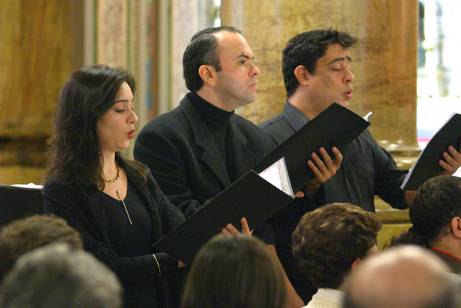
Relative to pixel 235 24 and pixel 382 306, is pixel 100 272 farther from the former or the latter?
Answer: pixel 235 24

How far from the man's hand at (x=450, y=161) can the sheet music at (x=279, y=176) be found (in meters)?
1.17

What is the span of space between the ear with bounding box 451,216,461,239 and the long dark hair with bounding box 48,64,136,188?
4.62 ft

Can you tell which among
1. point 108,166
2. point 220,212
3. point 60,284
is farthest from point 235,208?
point 60,284

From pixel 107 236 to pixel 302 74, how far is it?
5.93 ft

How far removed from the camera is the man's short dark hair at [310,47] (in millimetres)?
5898

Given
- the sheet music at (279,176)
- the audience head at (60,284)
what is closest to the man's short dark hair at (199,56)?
the sheet music at (279,176)

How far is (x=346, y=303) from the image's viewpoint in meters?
2.23

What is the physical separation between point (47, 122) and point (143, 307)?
3.21 meters

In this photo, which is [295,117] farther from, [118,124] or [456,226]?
[118,124]

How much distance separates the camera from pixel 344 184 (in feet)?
18.9

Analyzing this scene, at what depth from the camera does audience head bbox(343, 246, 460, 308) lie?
217cm

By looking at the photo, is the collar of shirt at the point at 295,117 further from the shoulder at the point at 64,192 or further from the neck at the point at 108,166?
the shoulder at the point at 64,192

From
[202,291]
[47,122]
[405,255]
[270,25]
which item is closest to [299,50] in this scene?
[270,25]

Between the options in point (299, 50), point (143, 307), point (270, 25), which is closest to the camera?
point (143, 307)
